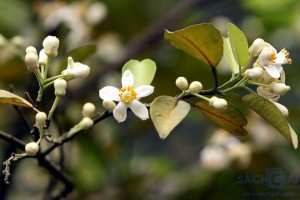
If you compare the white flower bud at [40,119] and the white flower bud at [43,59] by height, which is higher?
the white flower bud at [43,59]

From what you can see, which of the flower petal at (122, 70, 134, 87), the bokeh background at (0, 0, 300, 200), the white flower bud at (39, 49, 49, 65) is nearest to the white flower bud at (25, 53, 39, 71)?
the white flower bud at (39, 49, 49, 65)

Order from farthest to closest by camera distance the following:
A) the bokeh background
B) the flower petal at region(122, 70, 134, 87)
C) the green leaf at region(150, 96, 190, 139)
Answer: the bokeh background → the flower petal at region(122, 70, 134, 87) → the green leaf at region(150, 96, 190, 139)

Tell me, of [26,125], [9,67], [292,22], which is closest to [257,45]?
[26,125]

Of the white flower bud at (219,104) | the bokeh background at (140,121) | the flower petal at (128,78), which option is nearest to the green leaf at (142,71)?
the flower petal at (128,78)

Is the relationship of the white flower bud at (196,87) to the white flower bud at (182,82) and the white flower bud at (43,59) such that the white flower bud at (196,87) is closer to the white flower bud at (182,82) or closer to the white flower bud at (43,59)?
the white flower bud at (182,82)

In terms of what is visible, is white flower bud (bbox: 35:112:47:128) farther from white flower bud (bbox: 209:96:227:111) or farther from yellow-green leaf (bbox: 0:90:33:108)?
white flower bud (bbox: 209:96:227:111)

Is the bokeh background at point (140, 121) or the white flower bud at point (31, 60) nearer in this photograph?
the white flower bud at point (31, 60)
